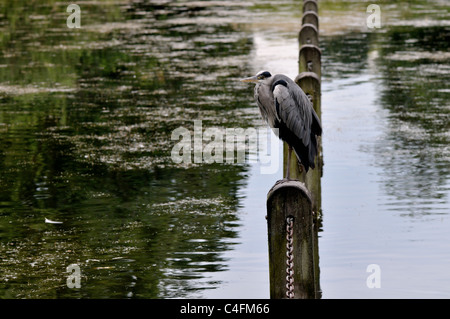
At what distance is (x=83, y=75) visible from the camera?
1662 centimetres

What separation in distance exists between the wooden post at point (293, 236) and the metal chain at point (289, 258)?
1cm

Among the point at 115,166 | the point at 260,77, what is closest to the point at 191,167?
the point at 115,166

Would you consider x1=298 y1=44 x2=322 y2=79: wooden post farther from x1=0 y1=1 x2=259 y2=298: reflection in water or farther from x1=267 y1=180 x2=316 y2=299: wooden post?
x1=267 y1=180 x2=316 y2=299: wooden post

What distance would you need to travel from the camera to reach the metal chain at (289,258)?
465cm

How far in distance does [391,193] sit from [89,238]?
333 cm

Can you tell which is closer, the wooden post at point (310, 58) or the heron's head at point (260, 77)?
the heron's head at point (260, 77)

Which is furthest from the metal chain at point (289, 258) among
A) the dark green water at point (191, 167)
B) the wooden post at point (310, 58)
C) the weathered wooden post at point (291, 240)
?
the wooden post at point (310, 58)

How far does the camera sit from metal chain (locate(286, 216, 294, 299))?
465 centimetres

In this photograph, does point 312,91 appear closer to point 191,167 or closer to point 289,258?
point 191,167

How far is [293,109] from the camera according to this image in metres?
6.20

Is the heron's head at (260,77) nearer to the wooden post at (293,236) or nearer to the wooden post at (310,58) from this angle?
the wooden post at (293,236)

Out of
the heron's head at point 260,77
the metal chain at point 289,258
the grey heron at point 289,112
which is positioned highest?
the heron's head at point 260,77

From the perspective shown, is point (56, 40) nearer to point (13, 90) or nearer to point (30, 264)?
point (13, 90)

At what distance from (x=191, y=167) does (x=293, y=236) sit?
594cm
